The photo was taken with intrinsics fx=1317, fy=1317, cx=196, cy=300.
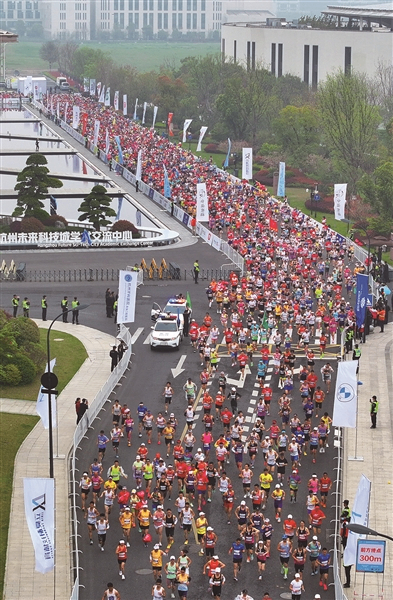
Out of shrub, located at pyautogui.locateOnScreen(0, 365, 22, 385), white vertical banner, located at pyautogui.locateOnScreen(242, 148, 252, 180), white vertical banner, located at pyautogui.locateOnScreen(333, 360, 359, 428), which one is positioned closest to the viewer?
white vertical banner, located at pyautogui.locateOnScreen(333, 360, 359, 428)

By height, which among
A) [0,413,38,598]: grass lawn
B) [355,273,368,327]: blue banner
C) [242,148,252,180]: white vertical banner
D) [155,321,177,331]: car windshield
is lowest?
[242,148,252,180]: white vertical banner

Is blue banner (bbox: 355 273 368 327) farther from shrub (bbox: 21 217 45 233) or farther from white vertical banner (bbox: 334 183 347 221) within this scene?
shrub (bbox: 21 217 45 233)

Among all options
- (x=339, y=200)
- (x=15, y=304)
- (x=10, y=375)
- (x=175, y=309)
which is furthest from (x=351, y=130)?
(x=10, y=375)

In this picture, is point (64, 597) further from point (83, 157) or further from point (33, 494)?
point (83, 157)

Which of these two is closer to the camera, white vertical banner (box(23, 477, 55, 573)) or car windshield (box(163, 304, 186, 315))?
white vertical banner (box(23, 477, 55, 573))

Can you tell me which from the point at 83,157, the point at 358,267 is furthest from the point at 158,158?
the point at 358,267

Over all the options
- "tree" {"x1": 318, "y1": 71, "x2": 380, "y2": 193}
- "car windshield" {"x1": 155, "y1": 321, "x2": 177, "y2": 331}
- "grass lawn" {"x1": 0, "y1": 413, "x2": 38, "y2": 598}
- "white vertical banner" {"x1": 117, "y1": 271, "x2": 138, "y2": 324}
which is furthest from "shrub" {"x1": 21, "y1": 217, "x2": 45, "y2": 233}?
"grass lawn" {"x1": 0, "y1": 413, "x2": 38, "y2": 598}

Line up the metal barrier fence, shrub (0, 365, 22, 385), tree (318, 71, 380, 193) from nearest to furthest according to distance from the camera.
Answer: the metal barrier fence → shrub (0, 365, 22, 385) → tree (318, 71, 380, 193)
